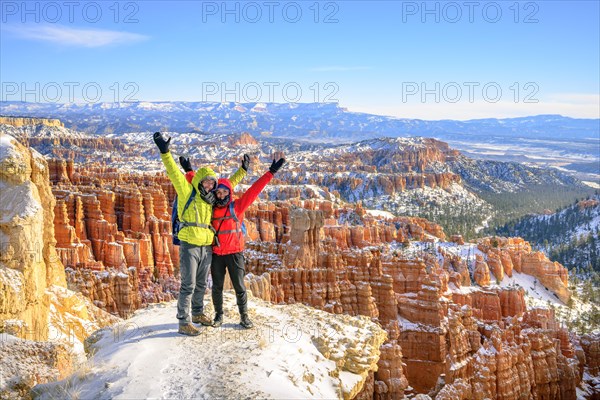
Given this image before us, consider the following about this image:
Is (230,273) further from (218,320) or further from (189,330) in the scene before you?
(189,330)

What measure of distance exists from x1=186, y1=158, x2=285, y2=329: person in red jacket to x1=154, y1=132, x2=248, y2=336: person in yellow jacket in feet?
0.54

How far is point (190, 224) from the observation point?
7.04m

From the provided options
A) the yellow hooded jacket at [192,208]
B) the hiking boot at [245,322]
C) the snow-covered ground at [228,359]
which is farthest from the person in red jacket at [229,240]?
the snow-covered ground at [228,359]

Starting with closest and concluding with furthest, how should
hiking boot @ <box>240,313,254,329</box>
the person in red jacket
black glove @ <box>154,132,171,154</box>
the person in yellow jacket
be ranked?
black glove @ <box>154,132,171,154</box>, the person in yellow jacket, the person in red jacket, hiking boot @ <box>240,313,254,329</box>

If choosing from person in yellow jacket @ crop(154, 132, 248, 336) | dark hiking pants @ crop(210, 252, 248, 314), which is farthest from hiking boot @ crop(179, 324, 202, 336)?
dark hiking pants @ crop(210, 252, 248, 314)

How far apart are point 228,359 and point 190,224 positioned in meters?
1.98

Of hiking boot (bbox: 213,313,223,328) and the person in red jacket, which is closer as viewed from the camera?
the person in red jacket

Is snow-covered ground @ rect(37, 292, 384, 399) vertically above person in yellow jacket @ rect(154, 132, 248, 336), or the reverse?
person in yellow jacket @ rect(154, 132, 248, 336)

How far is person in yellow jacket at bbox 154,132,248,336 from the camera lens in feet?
23.1

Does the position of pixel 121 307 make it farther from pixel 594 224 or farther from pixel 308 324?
pixel 594 224

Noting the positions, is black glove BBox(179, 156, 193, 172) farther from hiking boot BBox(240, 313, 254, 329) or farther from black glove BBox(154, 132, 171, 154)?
hiking boot BBox(240, 313, 254, 329)

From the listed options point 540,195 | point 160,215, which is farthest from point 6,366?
point 540,195

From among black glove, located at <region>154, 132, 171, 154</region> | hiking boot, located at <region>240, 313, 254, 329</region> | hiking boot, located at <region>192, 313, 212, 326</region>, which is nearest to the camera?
black glove, located at <region>154, 132, 171, 154</region>

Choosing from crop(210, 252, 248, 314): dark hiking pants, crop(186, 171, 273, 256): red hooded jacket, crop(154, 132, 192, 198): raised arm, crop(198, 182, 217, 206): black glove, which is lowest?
crop(210, 252, 248, 314): dark hiking pants
